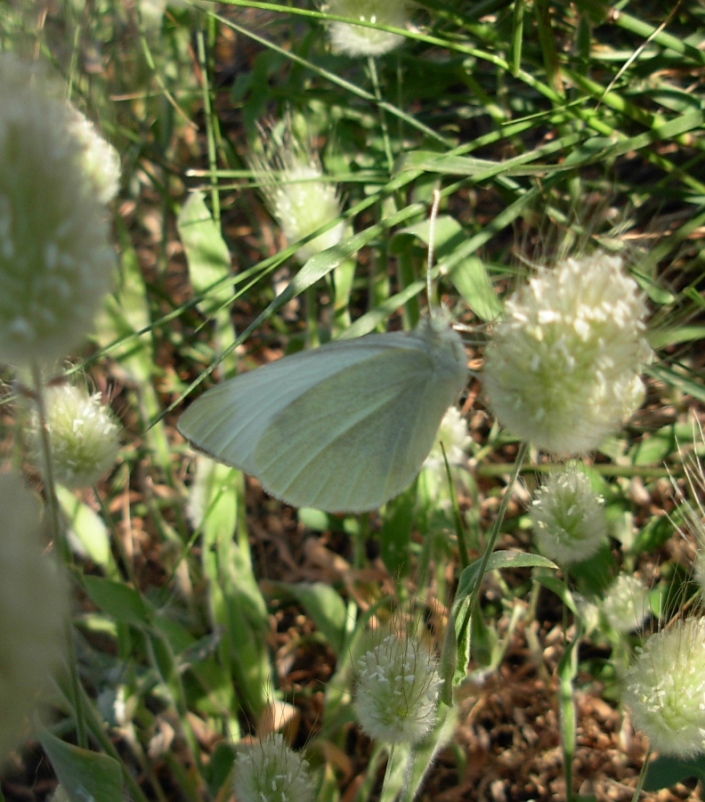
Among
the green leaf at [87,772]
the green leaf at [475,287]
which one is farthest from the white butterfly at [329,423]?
the green leaf at [87,772]

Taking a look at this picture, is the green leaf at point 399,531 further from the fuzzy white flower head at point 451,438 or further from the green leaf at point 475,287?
the green leaf at point 475,287

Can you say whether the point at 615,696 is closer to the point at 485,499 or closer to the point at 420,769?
the point at 485,499

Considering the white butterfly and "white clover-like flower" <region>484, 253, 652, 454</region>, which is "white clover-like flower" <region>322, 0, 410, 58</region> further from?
"white clover-like flower" <region>484, 253, 652, 454</region>

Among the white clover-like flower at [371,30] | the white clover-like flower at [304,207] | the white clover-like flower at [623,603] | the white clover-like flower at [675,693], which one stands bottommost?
the white clover-like flower at [623,603]

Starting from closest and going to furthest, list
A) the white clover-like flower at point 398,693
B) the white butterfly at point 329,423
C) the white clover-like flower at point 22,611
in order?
the white clover-like flower at point 22,611, the white clover-like flower at point 398,693, the white butterfly at point 329,423

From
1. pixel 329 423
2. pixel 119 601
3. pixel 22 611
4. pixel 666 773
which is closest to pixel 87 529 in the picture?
pixel 119 601

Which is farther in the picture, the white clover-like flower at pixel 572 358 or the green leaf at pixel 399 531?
the green leaf at pixel 399 531
